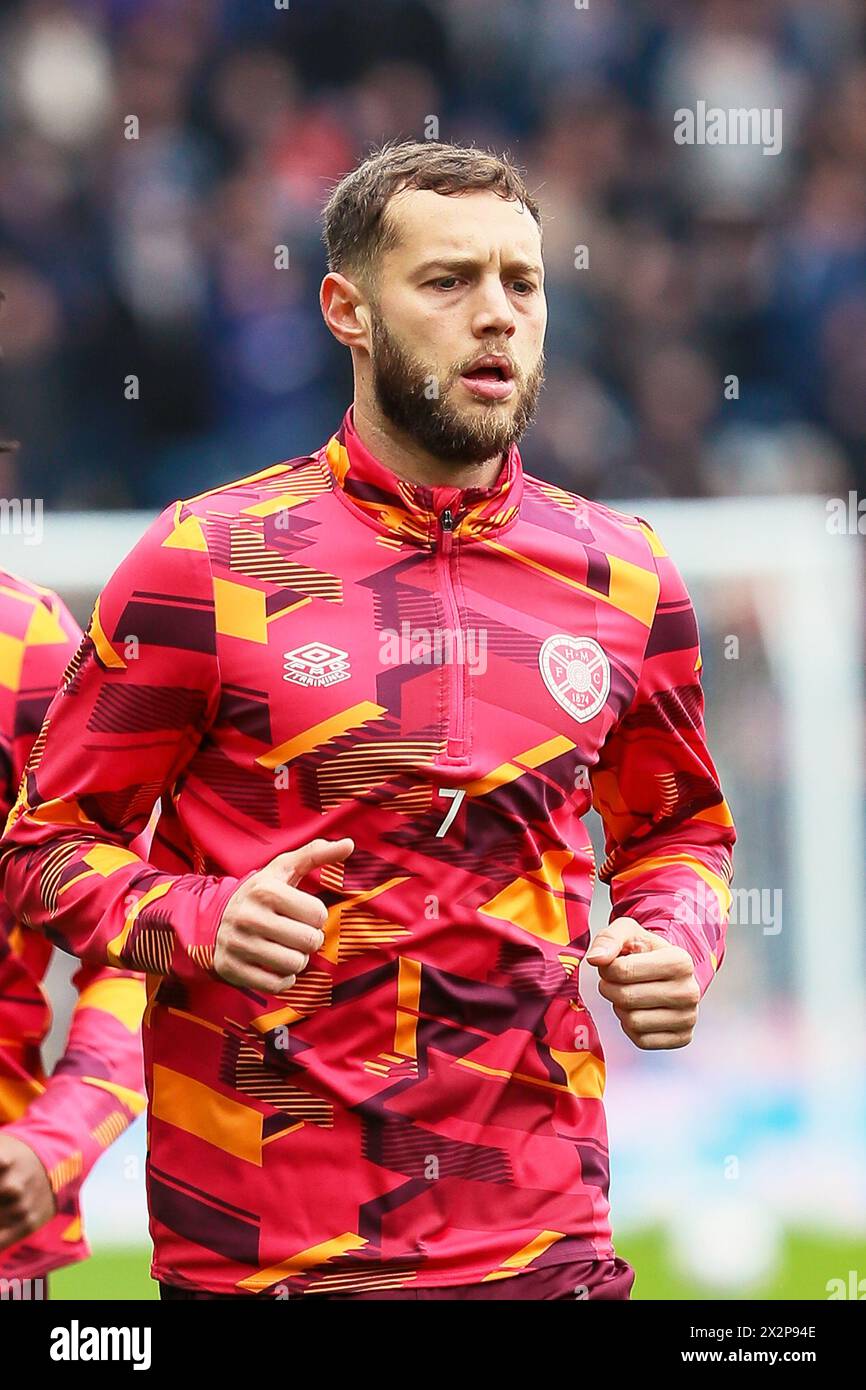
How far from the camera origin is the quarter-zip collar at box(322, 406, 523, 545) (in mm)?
2625

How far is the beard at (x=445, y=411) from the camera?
2.62 metres

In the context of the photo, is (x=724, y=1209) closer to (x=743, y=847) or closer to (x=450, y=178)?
(x=743, y=847)

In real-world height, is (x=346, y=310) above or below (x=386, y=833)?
above

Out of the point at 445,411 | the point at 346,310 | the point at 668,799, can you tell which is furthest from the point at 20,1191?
the point at 346,310

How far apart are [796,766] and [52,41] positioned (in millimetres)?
4869

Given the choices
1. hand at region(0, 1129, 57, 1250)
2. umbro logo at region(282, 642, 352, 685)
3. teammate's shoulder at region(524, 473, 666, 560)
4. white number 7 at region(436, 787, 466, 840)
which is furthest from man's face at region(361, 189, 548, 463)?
hand at region(0, 1129, 57, 1250)

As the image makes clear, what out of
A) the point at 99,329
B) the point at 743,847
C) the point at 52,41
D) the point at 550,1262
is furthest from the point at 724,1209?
the point at 52,41

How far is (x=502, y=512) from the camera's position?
2684mm

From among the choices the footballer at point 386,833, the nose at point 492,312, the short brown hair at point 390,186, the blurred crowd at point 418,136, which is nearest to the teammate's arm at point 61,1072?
the footballer at point 386,833

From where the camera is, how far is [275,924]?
225cm

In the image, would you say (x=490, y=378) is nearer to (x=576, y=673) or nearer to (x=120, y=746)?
(x=576, y=673)

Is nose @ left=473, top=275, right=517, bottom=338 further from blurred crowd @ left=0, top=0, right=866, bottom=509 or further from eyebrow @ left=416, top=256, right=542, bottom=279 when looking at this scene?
blurred crowd @ left=0, top=0, right=866, bottom=509

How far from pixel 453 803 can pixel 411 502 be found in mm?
401

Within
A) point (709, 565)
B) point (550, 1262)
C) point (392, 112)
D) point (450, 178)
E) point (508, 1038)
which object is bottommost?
point (550, 1262)
